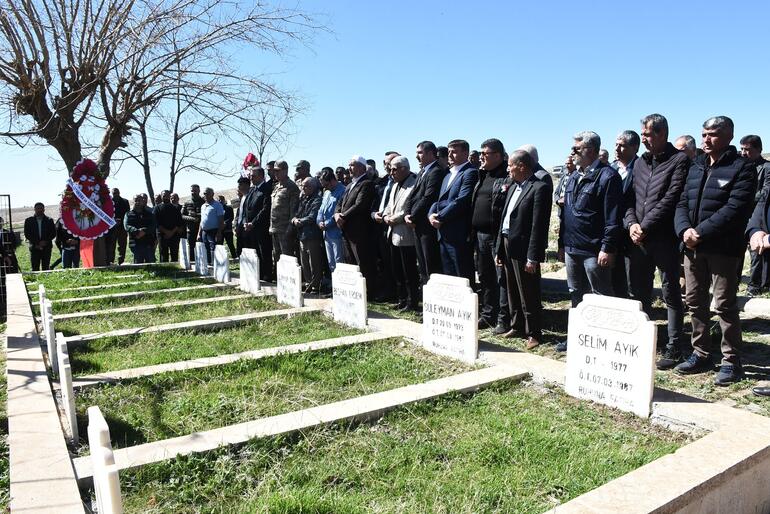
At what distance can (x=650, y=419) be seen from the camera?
12.9 ft

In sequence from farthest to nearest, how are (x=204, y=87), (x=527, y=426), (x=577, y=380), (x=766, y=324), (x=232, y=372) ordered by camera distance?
(x=204, y=87)
(x=766, y=324)
(x=232, y=372)
(x=577, y=380)
(x=527, y=426)

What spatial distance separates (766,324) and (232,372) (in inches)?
227

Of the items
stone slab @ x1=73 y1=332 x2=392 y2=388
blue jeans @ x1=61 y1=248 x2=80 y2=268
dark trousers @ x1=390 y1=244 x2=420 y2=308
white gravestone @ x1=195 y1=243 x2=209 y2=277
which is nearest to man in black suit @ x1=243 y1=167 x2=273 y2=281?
white gravestone @ x1=195 y1=243 x2=209 y2=277

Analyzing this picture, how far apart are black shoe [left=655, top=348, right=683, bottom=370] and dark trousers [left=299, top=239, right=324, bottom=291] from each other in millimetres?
5484

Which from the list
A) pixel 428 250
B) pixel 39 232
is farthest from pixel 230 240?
pixel 428 250

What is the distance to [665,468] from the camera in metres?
3.02

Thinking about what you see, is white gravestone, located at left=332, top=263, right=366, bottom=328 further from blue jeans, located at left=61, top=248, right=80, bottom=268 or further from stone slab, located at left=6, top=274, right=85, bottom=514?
blue jeans, located at left=61, top=248, right=80, bottom=268

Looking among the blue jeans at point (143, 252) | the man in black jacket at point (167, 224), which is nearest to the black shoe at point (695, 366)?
the man in black jacket at point (167, 224)

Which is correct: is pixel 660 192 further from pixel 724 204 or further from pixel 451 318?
pixel 451 318

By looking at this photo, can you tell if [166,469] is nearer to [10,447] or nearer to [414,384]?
[10,447]

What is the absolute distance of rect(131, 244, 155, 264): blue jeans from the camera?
47.8ft

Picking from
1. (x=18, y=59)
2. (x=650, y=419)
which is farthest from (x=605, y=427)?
(x=18, y=59)

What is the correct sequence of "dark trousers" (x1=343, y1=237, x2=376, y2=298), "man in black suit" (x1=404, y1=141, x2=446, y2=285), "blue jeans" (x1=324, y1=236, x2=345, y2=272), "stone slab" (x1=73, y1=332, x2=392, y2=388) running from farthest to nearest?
"blue jeans" (x1=324, y1=236, x2=345, y2=272)
"dark trousers" (x1=343, y1=237, x2=376, y2=298)
"man in black suit" (x1=404, y1=141, x2=446, y2=285)
"stone slab" (x1=73, y1=332, x2=392, y2=388)

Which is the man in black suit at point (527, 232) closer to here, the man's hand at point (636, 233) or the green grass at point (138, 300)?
the man's hand at point (636, 233)
